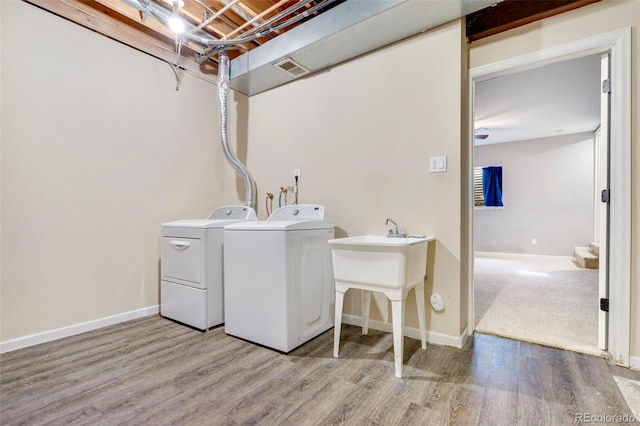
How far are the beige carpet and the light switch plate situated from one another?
1.25 meters

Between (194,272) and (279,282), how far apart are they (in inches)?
33.2

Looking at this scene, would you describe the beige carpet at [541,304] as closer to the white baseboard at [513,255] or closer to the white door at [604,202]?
the white door at [604,202]

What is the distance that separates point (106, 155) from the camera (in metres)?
2.30

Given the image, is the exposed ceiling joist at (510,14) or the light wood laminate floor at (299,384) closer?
the light wood laminate floor at (299,384)

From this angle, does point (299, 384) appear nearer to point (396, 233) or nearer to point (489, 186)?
point (396, 233)

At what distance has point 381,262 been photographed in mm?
1608

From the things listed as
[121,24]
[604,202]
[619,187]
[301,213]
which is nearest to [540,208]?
[604,202]

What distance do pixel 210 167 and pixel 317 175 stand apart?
128 centimetres

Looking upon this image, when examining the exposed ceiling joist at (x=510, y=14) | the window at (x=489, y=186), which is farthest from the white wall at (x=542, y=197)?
the exposed ceiling joist at (x=510, y=14)

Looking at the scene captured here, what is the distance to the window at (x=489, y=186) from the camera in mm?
5883

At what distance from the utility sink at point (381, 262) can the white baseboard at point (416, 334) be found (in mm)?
437

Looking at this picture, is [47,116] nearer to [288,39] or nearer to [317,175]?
[288,39]

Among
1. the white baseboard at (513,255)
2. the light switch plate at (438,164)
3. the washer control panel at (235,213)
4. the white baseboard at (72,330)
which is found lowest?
the white baseboard at (513,255)

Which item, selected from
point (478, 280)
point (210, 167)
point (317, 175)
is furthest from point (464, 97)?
point (478, 280)
